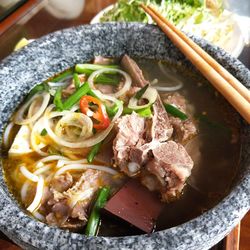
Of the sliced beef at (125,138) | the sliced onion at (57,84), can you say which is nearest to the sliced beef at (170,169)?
the sliced beef at (125,138)

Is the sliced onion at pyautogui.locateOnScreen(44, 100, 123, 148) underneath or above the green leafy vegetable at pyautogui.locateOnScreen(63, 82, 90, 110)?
underneath

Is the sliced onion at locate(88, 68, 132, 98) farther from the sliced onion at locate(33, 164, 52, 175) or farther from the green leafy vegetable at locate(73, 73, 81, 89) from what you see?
the sliced onion at locate(33, 164, 52, 175)

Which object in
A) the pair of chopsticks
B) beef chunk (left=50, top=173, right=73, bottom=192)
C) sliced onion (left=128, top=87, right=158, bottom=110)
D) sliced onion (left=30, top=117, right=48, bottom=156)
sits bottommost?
beef chunk (left=50, top=173, right=73, bottom=192)

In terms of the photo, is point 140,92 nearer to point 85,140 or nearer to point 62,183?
point 85,140

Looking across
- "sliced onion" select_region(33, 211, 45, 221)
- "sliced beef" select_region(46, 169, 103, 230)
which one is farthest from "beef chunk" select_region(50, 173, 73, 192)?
"sliced onion" select_region(33, 211, 45, 221)

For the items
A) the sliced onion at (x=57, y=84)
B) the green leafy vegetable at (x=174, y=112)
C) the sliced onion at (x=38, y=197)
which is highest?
the green leafy vegetable at (x=174, y=112)

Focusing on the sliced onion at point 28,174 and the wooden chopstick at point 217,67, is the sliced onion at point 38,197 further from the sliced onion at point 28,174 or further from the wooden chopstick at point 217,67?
the wooden chopstick at point 217,67

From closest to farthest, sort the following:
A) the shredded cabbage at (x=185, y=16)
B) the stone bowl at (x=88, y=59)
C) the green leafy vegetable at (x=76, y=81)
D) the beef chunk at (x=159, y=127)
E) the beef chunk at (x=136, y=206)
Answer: the stone bowl at (x=88, y=59)
the beef chunk at (x=136, y=206)
the beef chunk at (x=159, y=127)
the green leafy vegetable at (x=76, y=81)
the shredded cabbage at (x=185, y=16)
